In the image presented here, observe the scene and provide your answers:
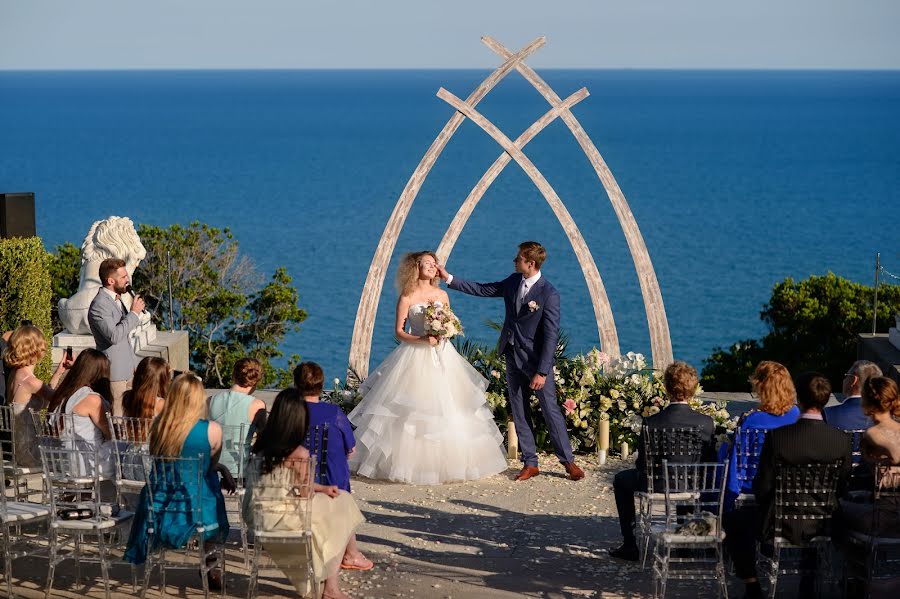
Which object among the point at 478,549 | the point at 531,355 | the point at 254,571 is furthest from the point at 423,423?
the point at 254,571

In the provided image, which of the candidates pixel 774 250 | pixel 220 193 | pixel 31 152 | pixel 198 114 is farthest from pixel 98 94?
pixel 774 250

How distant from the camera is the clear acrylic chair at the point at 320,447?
21.6 ft

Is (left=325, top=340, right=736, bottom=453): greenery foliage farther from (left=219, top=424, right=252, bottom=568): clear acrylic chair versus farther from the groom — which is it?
(left=219, top=424, right=252, bottom=568): clear acrylic chair

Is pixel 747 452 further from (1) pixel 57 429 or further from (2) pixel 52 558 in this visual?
(1) pixel 57 429

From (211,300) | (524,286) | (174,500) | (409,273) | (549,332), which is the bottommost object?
(174,500)

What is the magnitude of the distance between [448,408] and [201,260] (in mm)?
8652

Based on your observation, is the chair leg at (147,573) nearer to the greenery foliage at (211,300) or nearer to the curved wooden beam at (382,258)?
the curved wooden beam at (382,258)

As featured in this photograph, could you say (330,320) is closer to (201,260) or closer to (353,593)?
(201,260)

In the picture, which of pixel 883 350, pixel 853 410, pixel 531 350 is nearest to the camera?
pixel 853 410

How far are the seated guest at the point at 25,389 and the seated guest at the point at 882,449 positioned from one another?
15.2ft

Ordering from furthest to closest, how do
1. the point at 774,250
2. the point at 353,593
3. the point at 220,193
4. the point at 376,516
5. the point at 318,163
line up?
the point at 318,163 → the point at 220,193 → the point at 774,250 → the point at 376,516 → the point at 353,593

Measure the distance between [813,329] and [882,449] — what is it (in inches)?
444

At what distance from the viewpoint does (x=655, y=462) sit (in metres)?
6.61

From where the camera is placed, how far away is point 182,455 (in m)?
6.20
